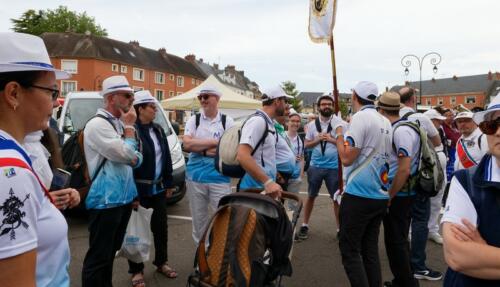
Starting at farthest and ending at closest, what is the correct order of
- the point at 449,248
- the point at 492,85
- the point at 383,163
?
the point at 492,85
the point at 383,163
the point at 449,248

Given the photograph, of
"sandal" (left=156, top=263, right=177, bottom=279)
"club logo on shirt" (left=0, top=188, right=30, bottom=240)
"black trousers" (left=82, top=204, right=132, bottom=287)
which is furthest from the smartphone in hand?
"sandal" (left=156, top=263, right=177, bottom=279)

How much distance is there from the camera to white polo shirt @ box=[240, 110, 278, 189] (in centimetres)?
343

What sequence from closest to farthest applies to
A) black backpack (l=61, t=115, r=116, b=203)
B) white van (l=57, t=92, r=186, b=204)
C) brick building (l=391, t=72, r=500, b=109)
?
1. black backpack (l=61, t=115, r=116, b=203)
2. white van (l=57, t=92, r=186, b=204)
3. brick building (l=391, t=72, r=500, b=109)

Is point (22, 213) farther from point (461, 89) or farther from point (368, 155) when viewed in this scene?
point (461, 89)

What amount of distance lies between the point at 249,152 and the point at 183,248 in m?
2.47

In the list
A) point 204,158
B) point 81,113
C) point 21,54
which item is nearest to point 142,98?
point 204,158

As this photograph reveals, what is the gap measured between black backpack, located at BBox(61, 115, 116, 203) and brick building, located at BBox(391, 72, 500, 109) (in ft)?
278

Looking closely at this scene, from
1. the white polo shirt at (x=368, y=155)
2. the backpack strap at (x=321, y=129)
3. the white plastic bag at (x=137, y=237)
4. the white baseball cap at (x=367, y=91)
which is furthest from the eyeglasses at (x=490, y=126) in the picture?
the backpack strap at (x=321, y=129)

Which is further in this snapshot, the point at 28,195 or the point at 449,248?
the point at 449,248

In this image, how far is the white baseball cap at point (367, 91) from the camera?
3562 millimetres

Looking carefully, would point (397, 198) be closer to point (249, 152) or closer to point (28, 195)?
point (249, 152)

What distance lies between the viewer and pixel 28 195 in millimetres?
1165

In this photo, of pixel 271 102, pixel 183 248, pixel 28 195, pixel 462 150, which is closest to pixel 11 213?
pixel 28 195

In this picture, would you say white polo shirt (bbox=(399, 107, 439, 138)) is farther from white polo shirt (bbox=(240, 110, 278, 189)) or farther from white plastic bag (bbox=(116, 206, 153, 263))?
white plastic bag (bbox=(116, 206, 153, 263))
